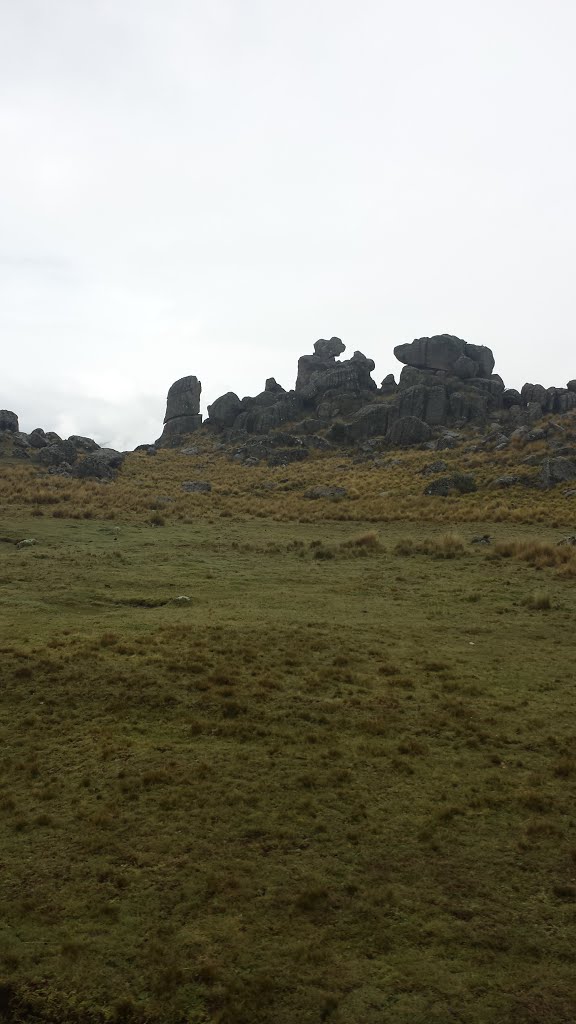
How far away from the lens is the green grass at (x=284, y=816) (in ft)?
23.4

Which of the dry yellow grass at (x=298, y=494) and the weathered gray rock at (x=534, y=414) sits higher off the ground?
the weathered gray rock at (x=534, y=414)

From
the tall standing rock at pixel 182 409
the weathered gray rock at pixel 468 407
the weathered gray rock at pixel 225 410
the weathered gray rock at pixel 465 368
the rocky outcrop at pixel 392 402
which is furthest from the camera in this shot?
the tall standing rock at pixel 182 409

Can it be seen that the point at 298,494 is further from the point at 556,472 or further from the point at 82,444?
the point at 82,444

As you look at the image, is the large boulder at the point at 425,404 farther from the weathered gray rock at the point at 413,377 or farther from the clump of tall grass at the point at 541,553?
the clump of tall grass at the point at 541,553

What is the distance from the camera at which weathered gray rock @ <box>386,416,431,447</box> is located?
88.1 m

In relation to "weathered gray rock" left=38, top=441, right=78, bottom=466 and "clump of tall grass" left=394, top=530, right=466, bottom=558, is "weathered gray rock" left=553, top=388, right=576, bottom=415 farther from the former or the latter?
"weathered gray rock" left=38, top=441, right=78, bottom=466

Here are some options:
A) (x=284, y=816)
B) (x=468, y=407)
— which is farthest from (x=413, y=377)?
(x=284, y=816)

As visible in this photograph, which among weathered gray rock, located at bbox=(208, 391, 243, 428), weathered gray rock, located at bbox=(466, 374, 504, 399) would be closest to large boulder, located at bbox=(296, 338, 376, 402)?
weathered gray rock, located at bbox=(208, 391, 243, 428)

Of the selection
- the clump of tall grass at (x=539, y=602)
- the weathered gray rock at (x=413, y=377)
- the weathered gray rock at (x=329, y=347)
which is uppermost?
the weathered gray rock at (x=329, y=347)

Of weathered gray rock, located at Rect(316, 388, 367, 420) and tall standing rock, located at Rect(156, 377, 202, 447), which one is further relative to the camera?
tall standing rock, located at Rect(156, 377, 202, 447)

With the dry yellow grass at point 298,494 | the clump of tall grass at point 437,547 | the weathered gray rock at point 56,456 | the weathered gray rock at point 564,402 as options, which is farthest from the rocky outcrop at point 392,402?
the clump of tall grass at point 437,547

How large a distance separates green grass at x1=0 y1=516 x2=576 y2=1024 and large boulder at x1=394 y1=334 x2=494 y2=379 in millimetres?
94512

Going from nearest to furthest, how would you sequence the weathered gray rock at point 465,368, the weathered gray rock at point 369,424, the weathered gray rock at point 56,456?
the weathered gray rock at point 56,456 < the weathered gray rock at point 369,424 < the weathered gray rock at point 465,368

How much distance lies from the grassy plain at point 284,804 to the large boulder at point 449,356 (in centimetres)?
9101
